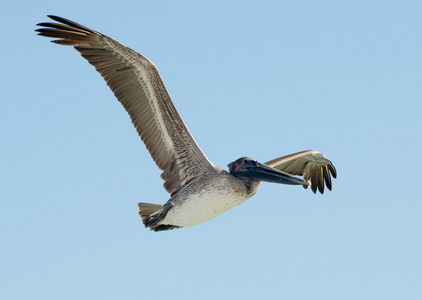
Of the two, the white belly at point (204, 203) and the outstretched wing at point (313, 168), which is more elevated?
the outstretched wing at point (313, 168)

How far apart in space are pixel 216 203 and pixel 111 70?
2711 mm

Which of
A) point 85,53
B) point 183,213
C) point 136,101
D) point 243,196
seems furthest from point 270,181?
point 85,53

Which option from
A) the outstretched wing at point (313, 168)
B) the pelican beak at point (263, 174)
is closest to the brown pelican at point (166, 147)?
the pelican beak at point (263, 174)

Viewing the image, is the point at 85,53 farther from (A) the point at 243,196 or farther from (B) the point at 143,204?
(A) the point at 243,196

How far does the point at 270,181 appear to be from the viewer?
11.8 metres

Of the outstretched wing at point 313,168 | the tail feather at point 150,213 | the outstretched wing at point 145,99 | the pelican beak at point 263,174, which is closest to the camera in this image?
the outstretched wing at point 145,99

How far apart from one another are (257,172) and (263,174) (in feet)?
0.39

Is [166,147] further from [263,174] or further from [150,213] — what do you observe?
[263,174]

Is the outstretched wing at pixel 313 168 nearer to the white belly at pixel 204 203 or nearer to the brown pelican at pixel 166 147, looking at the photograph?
the brown pelican at pixel 166 147

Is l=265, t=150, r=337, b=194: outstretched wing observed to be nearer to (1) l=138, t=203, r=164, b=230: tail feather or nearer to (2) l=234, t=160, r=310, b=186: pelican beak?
(2) l=234, t=160, r=310, b=186: pelican beak

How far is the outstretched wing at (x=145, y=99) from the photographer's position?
11.1 meters

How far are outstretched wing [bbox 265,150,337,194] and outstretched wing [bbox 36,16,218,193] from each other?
278 cm

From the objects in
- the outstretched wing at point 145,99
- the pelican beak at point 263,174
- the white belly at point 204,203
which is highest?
the outstretched wing at point 145,99

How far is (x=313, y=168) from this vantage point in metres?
14.4
